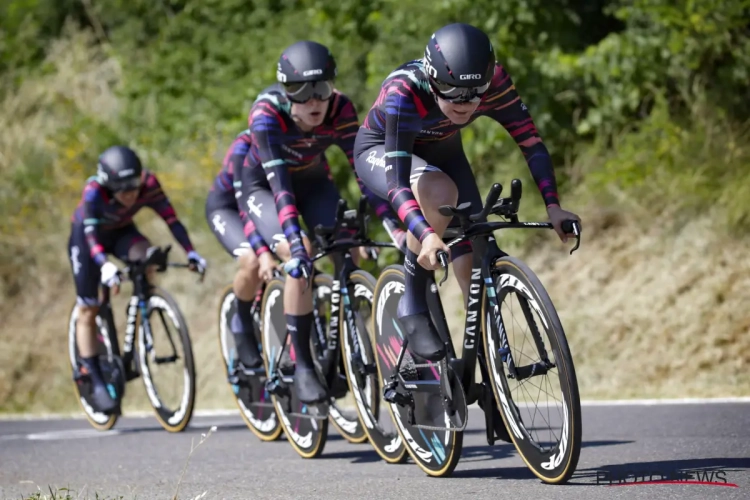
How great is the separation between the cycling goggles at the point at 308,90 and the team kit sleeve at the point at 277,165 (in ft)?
0.83

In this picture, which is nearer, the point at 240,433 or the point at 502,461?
the point at 502,461

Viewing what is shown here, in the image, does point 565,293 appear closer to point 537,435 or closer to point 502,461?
point 502,461

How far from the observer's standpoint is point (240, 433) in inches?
388

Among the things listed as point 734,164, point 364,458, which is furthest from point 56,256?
point 364,458

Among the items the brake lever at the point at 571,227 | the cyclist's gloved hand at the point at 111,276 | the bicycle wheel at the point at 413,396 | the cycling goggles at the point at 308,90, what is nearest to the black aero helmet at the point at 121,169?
the cyclist's gloved hand at the point at 111,276

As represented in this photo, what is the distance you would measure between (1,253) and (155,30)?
356 inches

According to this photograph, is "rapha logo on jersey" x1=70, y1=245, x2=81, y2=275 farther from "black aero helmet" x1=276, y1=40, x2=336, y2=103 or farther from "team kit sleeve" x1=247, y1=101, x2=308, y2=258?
"black aero helmet" x1=276, y1=40, x2=336, y2=103

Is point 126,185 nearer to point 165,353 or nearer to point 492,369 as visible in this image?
point 165,353

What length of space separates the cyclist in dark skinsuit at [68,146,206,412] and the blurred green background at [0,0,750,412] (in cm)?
377

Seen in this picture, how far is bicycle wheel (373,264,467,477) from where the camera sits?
6461mm

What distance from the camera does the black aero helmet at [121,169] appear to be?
1059 centimetres

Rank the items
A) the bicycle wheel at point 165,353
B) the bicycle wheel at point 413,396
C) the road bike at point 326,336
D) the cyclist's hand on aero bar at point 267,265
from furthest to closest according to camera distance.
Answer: the bicycle wheel at point 165,353 → the cyclist's hand on aero bar at point 267,265 → the road bike at point 326,336 → the bicycle wheel at point 413,396

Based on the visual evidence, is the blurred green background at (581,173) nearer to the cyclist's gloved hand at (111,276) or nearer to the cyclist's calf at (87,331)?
the cyclist's calf at (87,331)

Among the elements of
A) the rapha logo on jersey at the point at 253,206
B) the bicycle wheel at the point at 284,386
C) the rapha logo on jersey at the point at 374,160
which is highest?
the rapha logo on jersey at the point at 374,160
